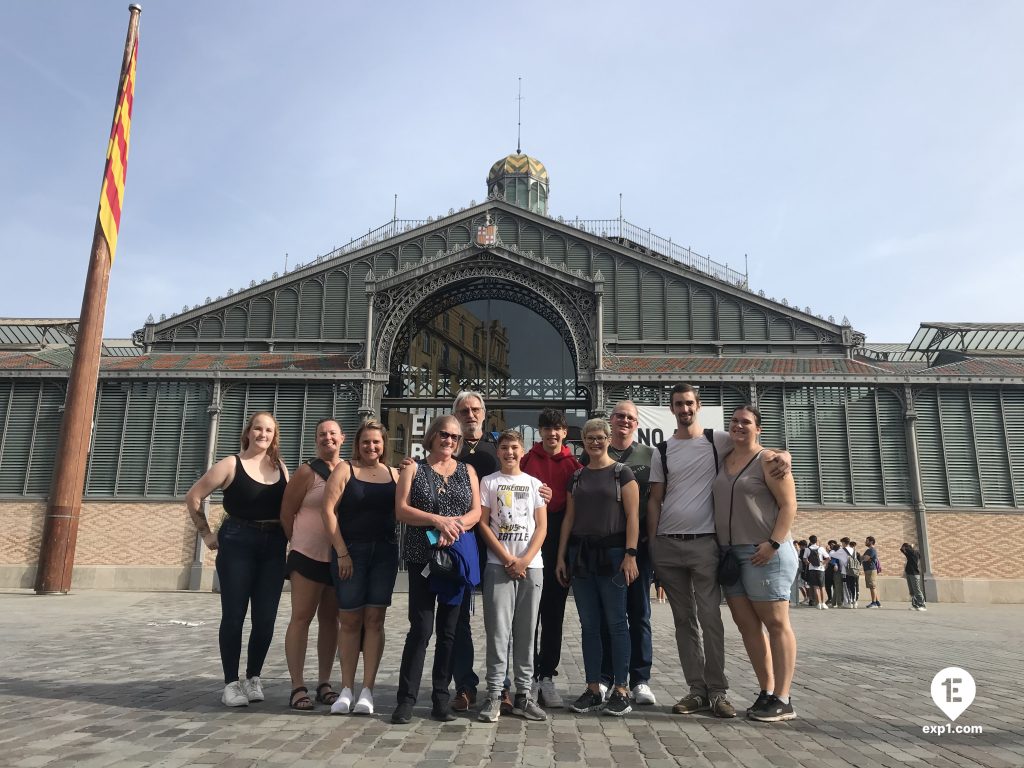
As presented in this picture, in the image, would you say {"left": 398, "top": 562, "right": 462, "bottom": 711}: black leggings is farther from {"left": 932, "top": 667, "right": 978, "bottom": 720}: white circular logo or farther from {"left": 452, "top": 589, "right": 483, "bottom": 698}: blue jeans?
{"left": 932, "top": 667, "right": 978, "bottom": 720}: white circular logo

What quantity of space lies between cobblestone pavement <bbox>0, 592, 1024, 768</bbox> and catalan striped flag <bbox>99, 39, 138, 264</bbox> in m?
12.6

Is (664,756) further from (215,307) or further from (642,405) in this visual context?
(215,307)

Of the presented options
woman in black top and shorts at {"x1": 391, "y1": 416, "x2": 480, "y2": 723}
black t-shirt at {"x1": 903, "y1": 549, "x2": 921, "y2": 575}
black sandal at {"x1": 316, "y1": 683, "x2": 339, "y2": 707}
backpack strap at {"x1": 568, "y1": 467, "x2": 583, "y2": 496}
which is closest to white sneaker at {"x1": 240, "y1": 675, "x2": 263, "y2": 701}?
black sandal at {"x1": 316, "y1": 683, "x2": 339, "y2": 707}

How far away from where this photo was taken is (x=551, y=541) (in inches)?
223

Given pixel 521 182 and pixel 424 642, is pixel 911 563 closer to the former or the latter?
pixel 424 642

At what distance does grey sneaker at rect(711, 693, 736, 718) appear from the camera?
4918 millimetres

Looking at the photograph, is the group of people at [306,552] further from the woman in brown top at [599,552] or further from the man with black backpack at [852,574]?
the man with black backpack at [852,574]

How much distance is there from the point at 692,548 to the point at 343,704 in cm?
272

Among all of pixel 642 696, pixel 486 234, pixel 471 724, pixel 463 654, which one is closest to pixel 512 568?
pixel 463 654

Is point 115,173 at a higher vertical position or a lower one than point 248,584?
higher

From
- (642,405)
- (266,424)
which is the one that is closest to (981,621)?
(642,405)

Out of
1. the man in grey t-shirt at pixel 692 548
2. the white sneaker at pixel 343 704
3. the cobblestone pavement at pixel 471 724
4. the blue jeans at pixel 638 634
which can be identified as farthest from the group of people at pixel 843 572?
the white sneaker at pixel 343 704

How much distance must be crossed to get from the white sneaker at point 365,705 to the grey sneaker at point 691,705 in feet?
7.03

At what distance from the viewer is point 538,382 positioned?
23812 millimetres
